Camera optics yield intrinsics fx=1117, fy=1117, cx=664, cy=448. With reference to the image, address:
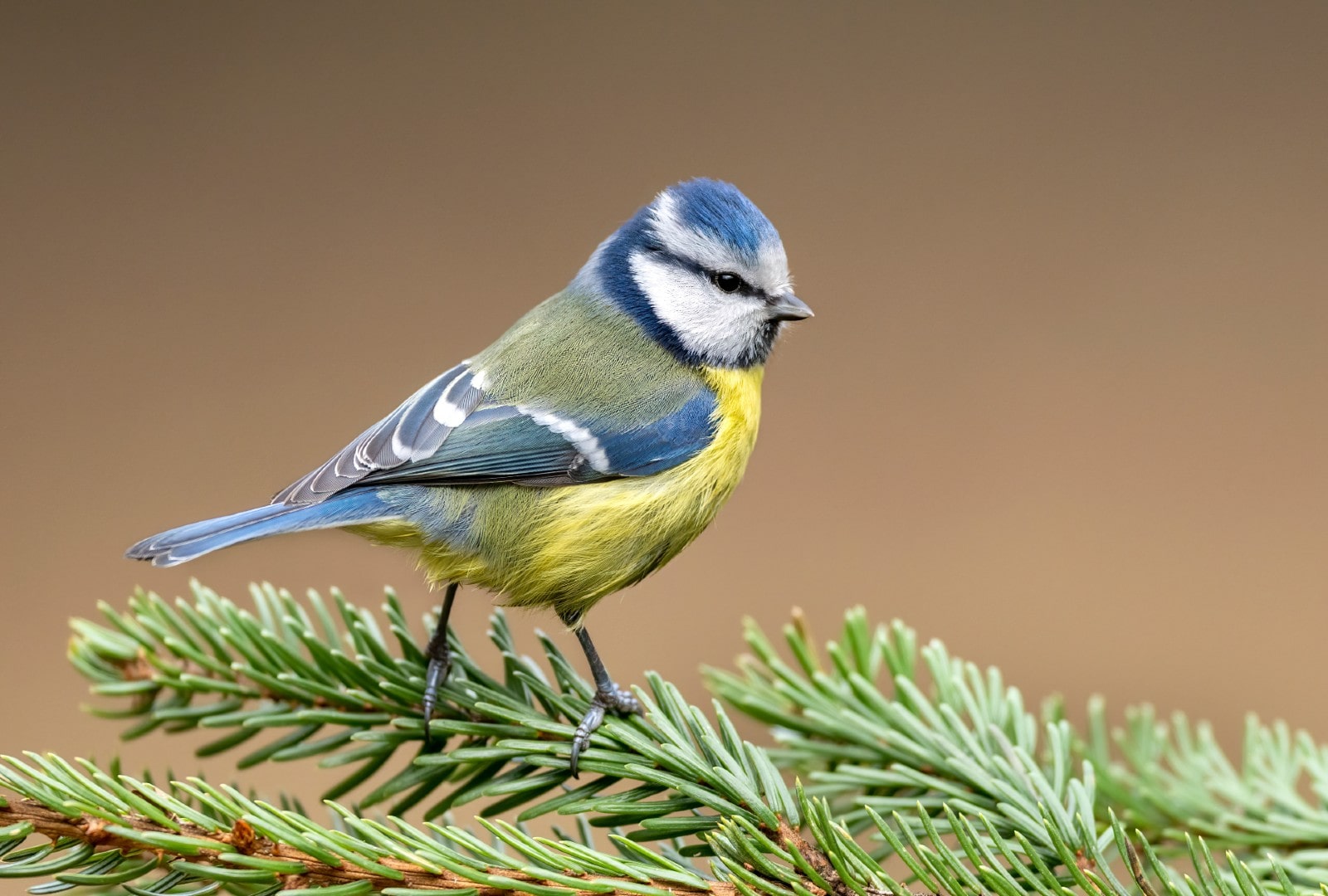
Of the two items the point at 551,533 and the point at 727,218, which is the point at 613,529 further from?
the point at 727,218

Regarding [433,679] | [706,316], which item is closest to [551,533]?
[433,679]

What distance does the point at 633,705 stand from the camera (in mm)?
682

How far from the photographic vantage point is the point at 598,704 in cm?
66

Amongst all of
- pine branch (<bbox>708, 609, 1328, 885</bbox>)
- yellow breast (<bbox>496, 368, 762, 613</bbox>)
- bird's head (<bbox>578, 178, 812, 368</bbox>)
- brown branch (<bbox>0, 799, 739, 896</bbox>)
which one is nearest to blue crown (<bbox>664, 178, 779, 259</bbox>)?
bird's head (<bbox>578, 178, 812, 368</bbox>)

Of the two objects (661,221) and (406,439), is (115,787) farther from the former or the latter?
(661,221)

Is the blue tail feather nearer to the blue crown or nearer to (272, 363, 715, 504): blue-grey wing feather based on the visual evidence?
(272, 363, 715, 504): blue-grey wing feather

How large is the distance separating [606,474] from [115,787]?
42cm

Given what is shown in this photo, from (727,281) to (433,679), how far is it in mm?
426

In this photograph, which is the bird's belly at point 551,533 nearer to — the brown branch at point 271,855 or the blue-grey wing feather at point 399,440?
the blue-grey wing feather at point 399,440

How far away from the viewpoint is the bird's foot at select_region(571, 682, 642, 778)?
0.61 m

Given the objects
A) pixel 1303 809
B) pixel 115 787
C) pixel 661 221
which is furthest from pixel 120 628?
pixel 1303 809

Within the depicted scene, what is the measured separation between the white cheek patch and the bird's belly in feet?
0.41

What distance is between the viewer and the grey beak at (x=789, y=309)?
3.03 feet

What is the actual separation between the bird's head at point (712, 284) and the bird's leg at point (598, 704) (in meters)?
0.27
